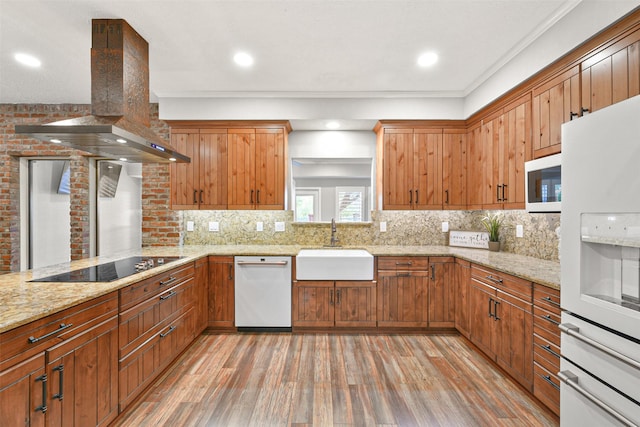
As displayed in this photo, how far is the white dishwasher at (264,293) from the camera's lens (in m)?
3.18

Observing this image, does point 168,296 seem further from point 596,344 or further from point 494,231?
point 494,231

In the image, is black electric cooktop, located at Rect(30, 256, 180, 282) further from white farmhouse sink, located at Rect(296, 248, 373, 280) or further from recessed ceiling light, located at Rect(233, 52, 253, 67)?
A: recessed ceiling light, located at Rect(233, 52, 253, 67)

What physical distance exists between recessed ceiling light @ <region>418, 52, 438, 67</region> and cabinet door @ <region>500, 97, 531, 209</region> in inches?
33.6

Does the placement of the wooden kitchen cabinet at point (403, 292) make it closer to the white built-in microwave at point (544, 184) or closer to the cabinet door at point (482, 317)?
the cabinet door at point (482, 317)

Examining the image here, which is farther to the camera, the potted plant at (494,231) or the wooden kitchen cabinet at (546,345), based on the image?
the potted plant at (494,231)

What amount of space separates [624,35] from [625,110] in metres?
0.91

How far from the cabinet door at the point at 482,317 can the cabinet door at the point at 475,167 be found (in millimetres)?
992

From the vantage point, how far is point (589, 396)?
53.3 inches

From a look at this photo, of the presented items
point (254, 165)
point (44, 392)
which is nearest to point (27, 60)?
point (254, 165)

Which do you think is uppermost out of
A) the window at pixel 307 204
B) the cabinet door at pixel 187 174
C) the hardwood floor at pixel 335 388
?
the cabinet door at pixel 187 174

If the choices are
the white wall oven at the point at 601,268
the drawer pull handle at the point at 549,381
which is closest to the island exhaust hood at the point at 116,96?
the white wall oven at the point at 601,268

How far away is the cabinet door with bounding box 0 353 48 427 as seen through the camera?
112cm

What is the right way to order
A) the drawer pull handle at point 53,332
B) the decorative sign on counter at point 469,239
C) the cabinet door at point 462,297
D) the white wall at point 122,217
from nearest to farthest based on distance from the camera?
the drawer pull handle at point 53,332
the cabinet door at point 462,297
the decorative sign on counter at point 469,239
the white wall at point 122,217

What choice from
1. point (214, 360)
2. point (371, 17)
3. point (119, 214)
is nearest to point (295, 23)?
point (371, 17)
